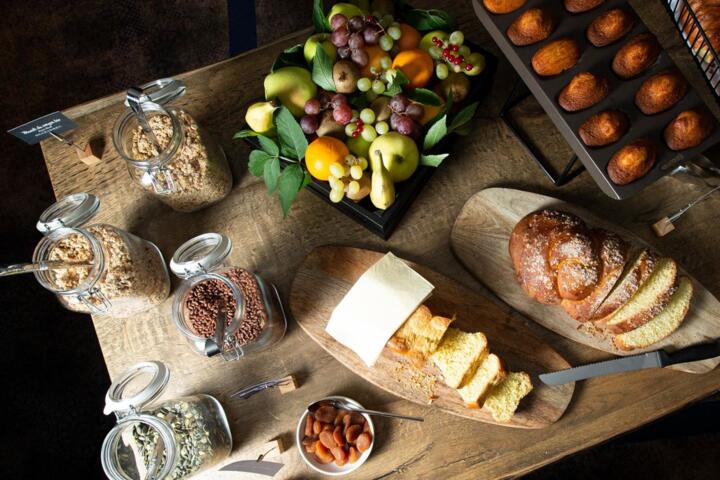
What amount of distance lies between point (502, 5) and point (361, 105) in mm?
368

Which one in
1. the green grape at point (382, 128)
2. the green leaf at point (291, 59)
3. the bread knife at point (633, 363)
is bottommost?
the bread knife at point (633, 363)

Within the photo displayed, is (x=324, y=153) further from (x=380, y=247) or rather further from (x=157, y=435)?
(x=157, y=435)

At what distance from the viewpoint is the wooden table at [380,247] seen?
1321mm

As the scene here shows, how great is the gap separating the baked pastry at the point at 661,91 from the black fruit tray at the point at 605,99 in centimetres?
1

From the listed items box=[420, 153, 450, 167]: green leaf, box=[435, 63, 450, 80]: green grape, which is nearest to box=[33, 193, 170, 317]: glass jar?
box=[420, 153, 450, 167]: green leaf

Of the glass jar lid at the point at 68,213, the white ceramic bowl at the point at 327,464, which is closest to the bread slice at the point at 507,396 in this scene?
the white ceramic bowl at the point at 327,464

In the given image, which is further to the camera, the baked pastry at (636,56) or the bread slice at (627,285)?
the bread slice at (627,285)

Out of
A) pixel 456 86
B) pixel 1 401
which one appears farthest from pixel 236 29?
pixel 1 401

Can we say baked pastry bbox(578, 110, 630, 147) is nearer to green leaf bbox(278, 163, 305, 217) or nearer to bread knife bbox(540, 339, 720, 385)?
bread knife bbox(540, 339, 720, 385)

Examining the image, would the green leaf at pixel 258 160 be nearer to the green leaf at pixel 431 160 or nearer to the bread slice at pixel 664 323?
the green leaf at pixel 431 160

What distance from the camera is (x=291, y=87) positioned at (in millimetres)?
1313

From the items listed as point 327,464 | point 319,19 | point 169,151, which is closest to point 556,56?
point 319,19

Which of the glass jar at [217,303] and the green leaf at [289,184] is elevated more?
the green leaf at [289,184]

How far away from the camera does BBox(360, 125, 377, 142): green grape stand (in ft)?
4.17
